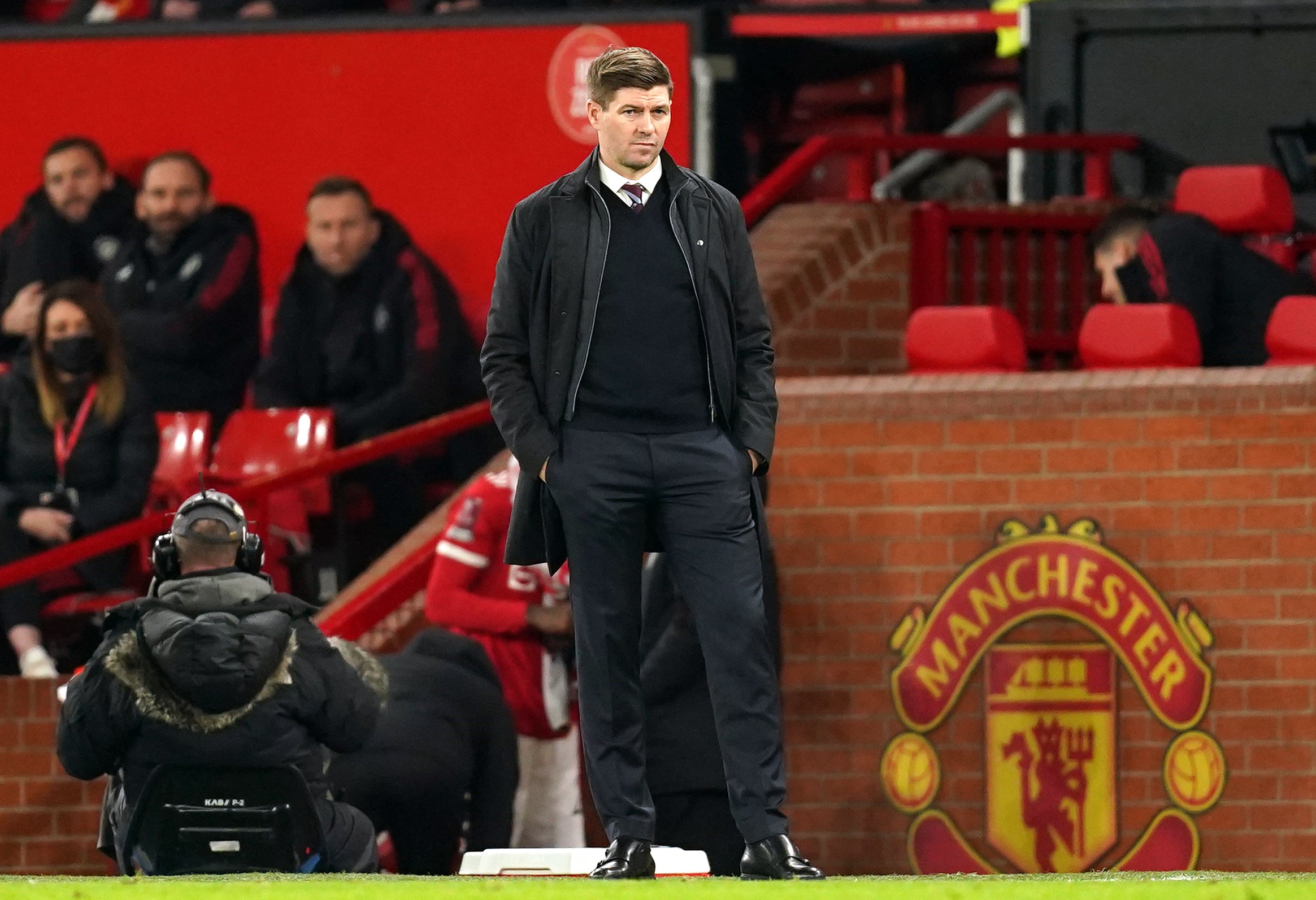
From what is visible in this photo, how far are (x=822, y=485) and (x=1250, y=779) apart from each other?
164 cm

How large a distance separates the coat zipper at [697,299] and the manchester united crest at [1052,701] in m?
3.06

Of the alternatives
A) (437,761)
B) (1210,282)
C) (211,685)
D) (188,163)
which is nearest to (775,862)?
→ (211,685)

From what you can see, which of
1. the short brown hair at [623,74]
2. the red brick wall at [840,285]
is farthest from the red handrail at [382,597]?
the short brown hair at [623,74]

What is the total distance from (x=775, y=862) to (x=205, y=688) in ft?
5.10

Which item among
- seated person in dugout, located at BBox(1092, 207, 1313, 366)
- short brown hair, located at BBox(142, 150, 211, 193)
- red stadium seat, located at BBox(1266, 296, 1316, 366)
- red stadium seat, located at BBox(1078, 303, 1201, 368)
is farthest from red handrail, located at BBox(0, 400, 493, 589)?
red stadium seat, located at BBox(1266, 296, 1316, 366)

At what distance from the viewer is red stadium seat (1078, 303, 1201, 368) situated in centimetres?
771

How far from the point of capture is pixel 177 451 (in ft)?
31.6

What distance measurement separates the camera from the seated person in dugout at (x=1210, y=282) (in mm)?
8227

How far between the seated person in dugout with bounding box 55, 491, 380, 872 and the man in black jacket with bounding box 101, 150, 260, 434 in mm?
4253

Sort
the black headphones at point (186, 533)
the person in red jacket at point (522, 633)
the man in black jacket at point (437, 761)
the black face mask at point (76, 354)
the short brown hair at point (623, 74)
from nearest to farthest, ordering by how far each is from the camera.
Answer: the short brown hair at point (623, 74) → the black headphones at point (186, 533) → the man in black jacket at point (437, 761) → the person in red jacket at point (522, 633) → the black face mask at point (76, 354)

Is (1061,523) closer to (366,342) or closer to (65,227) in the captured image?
(366,342)

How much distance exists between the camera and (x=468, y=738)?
22.6 ft

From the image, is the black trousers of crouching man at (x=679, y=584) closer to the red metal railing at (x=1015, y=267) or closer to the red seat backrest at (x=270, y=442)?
the red seat backrest at (x=270, y=442)

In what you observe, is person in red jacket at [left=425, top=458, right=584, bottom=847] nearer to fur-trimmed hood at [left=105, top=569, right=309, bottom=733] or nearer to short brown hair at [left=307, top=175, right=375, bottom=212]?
fur-trimmed hood at [left=105, top=569, right=309, bottom=733]
